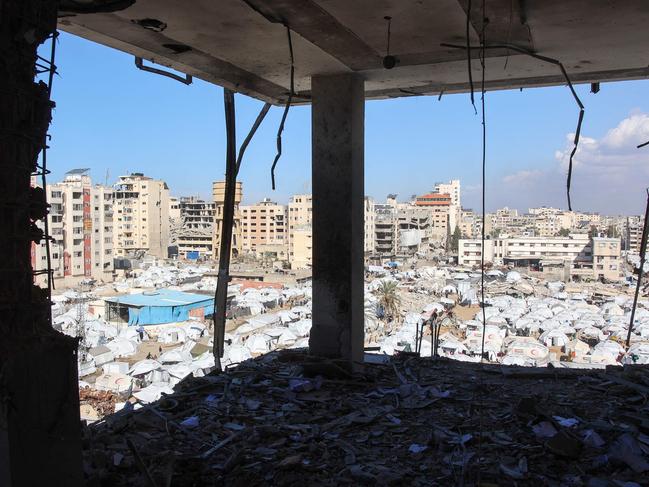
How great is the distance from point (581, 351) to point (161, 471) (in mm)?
34309

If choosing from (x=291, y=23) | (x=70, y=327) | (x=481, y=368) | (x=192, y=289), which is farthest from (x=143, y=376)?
(x=192, y=289)

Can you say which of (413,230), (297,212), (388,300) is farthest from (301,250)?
(388,300)

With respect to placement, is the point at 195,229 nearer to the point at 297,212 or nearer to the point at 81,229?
the point at 297,212

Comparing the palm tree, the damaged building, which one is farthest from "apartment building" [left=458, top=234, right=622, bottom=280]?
the damaged building

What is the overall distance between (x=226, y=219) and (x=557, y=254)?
82.7 metres

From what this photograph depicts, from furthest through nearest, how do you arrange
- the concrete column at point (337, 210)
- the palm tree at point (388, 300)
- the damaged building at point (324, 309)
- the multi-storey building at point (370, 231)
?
the multi-storey building at point (370, 231) < the palm tree at point (388, 300) < the concrete column at point (337, 210) < the damaged building at point (324, 309)

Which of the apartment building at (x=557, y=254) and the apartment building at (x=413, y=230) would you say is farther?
the apartment building at (x=413, y=230)

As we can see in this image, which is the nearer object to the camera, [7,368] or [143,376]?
[7,368]

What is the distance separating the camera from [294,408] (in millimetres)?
4312

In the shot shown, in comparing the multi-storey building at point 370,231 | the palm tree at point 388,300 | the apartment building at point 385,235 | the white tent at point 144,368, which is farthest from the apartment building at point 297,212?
the white tent at point 144,368

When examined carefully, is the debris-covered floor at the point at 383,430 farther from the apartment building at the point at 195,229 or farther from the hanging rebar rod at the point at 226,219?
the apartment building at the point at 195,229

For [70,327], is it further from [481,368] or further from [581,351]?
[481,368]

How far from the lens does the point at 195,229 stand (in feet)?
328

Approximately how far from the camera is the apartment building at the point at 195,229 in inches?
3792
